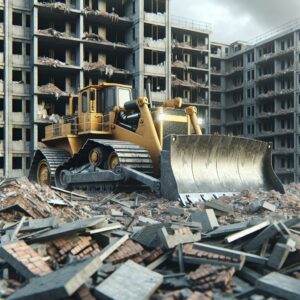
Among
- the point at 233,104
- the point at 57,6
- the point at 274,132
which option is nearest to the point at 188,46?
the point at 233,104

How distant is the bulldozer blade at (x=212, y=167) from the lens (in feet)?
41.4

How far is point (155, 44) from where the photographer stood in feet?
137

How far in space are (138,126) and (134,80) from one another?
26.9 metres

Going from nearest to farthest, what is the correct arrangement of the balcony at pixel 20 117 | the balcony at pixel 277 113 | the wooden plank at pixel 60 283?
the wooden plank at pixel 60 283
the balcony at pixel 20 117
the balcony at pixel 277 113

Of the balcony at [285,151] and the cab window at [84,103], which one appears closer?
the cab window at [84,103]

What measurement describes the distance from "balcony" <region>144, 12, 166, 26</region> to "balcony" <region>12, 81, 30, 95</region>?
12889mm

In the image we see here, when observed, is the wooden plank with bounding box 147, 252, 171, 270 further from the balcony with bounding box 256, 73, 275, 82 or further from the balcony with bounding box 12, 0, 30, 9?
the balcony with bounding box 256, 73, 275, 82

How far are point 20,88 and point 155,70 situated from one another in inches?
492

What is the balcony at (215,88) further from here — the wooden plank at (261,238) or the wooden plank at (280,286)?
the wooden plank at (280,286)

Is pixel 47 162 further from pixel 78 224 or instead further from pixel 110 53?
pixel 110 53

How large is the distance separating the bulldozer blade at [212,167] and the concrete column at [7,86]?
25836mm

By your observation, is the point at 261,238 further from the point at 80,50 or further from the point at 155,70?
the point at 155,70

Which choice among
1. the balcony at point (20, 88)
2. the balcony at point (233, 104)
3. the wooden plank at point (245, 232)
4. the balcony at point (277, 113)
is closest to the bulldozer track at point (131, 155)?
the wooden plank at point (245, 232)

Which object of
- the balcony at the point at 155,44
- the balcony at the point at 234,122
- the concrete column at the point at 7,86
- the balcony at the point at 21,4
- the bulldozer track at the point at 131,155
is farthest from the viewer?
the balcony at the point at 234,122
